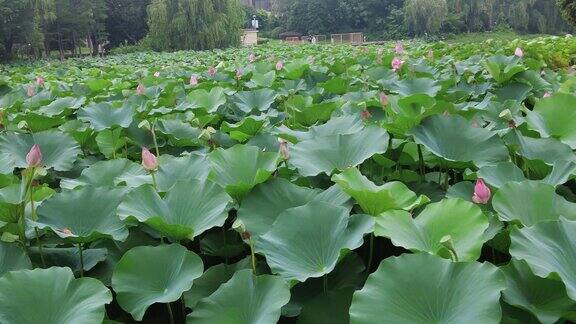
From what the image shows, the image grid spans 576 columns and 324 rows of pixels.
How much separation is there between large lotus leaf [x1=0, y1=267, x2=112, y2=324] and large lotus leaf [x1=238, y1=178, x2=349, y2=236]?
265 mm

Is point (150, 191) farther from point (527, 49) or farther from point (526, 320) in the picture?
point (527, 49)

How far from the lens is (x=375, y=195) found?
0.79 m

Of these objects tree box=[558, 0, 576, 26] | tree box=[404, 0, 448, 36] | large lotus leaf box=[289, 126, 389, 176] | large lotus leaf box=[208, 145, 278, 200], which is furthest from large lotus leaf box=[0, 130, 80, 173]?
tree box=[404, 0, 448, 36]

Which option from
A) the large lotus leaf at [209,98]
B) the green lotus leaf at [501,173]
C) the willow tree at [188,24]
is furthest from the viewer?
the willow tree at [188,24]

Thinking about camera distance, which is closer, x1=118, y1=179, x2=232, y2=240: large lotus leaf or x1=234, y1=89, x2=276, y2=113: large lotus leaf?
x1=118, y1=179, x2=232, y2=240: large lotus leaf

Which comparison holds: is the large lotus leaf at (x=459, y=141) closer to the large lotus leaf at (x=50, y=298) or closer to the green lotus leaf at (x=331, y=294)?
the green lotus leaf at (x=331, y=294)

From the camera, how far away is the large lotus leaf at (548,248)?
633mm

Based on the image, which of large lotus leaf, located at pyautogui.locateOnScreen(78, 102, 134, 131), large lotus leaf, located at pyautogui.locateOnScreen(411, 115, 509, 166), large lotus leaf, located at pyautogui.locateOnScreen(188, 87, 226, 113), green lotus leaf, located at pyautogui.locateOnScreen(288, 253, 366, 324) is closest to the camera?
green lotus leaf, located at pyautogui.locateOnScreen(288, 253, 366, 324)

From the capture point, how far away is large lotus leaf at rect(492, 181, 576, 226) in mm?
786

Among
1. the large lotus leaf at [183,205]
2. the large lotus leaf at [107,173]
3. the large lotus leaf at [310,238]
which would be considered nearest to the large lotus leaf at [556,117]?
the large lotus leaf at [310,238]

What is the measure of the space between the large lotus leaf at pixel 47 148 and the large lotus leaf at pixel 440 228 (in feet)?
2.75

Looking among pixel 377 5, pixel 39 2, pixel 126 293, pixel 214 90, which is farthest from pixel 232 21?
pixel 377 5

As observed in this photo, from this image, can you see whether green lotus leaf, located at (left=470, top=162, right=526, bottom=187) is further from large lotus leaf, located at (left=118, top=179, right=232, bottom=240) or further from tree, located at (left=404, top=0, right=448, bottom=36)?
tree, located at (left=404, top=0, right=448, bottom=36)

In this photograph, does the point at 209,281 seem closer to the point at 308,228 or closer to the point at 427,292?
the point at 308,228
